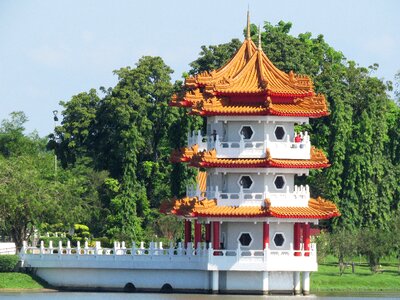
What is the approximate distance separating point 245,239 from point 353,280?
9.76m

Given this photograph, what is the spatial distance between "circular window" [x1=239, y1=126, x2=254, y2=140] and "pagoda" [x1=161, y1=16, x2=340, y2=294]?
50 millimetres

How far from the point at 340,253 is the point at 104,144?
24.3m

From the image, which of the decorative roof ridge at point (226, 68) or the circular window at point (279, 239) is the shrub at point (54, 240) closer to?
the decorative roof ridge at point (226, 68)

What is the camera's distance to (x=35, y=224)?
103875mm

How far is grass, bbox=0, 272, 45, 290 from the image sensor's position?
96912mm

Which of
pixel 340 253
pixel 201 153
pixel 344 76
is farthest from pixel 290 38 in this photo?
pixel 201 153

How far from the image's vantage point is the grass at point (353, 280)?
10162 centimetres

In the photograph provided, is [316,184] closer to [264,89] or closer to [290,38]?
[290,38]

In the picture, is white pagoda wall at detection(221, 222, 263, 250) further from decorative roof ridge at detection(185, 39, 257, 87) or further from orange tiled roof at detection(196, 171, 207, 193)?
decorative roof ridge at detection(185, 39, 257, 87)

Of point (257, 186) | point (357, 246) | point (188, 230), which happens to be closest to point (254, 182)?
point (257, 186)

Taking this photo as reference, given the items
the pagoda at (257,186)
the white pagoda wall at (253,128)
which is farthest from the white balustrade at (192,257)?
the white pagoda wall at (253,128)

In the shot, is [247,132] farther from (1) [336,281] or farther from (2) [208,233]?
(1) [336,281]

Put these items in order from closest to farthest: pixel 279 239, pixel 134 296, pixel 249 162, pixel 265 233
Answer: pixel 134 296 < pixel 249 162 < pixel 265 233 < pixel 279 239

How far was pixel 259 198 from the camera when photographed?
95.4m
